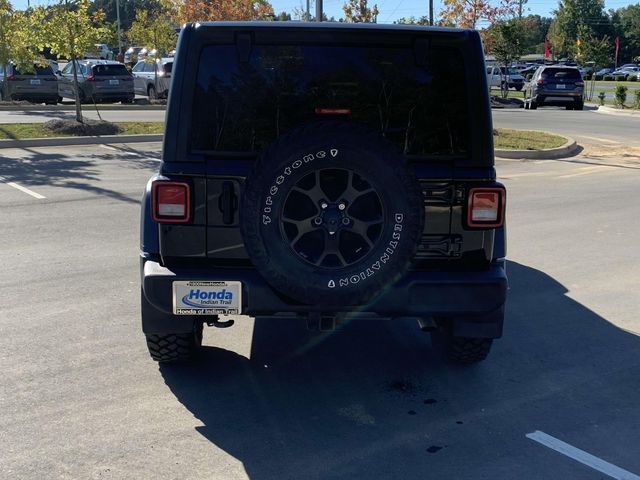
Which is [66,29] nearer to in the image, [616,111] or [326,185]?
[326,185]

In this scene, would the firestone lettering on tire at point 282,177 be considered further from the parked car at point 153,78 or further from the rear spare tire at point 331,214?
the parked car at point 153,78

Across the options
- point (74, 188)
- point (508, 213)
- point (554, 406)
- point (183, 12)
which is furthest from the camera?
point (183, 12)

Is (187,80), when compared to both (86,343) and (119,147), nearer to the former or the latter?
(86,343)

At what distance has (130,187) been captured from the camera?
10.8 m

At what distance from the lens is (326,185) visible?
371 cm

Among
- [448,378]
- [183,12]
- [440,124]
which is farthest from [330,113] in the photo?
[183,12]

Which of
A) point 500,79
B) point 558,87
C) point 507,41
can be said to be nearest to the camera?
point 558,87

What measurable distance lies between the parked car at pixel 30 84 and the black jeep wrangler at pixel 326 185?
75.0ft

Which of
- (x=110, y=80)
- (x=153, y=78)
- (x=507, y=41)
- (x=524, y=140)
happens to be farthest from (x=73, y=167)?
(x=507, y=41)

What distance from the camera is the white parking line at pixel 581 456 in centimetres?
343

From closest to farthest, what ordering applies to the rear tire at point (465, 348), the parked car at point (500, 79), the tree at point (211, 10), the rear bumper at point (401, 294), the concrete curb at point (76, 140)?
the rear bumper at point (401, 294), the rear tire at point (465, 348), the concrete curb at point (76, 140), the tree at point (211, 10), the parked car at point (500, 79)

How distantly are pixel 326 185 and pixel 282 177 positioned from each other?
240mm

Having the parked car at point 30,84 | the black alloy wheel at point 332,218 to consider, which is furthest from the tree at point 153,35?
the black alloy wheel at point 332,218

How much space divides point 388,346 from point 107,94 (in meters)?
22.6
